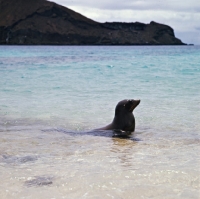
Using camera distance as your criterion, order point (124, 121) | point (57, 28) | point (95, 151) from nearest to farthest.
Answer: point (95, 151) → point (124, 121) → point (57, 28)

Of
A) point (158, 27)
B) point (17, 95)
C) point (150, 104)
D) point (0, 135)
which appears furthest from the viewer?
point (158, 27)

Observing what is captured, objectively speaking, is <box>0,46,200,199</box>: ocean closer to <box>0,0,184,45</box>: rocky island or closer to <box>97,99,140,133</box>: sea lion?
<box>97,99,140,133</box>: sea lion

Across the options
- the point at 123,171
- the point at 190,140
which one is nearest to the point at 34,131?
the point at 190,140

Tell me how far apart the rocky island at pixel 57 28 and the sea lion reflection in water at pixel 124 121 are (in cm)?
13030

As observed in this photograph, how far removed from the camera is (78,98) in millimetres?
13203

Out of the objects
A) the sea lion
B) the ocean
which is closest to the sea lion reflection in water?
the sea lion

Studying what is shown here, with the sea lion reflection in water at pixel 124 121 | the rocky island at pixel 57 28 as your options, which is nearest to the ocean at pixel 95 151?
the sea lion reflection in water at pixel 124 121

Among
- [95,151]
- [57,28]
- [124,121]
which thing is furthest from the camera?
[57,28]

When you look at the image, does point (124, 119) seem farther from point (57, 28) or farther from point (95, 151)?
point (57, 28)

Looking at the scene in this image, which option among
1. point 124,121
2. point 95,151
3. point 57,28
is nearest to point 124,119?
point 124,121

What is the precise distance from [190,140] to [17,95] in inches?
323

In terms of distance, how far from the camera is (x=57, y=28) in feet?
481

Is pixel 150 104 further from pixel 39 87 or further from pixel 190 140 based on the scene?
pixel 39 87

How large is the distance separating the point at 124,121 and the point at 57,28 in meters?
141
